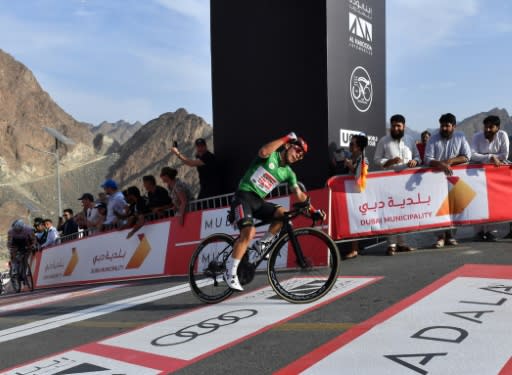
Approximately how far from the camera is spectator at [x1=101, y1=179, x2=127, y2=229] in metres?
9.13

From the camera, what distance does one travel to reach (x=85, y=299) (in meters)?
6.73

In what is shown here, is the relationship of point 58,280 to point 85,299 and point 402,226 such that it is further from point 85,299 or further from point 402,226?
point 402,226

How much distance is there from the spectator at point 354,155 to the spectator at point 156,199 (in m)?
3.27

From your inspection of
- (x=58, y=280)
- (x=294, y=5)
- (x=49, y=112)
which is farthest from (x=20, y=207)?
(x=294, y=5)

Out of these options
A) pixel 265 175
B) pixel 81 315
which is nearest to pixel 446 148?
pixel 265 175

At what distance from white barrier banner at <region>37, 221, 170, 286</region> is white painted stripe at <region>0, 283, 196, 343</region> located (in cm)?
194

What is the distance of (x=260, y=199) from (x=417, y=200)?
320 cm

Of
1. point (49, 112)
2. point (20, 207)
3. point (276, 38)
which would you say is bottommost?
point (20, 207)

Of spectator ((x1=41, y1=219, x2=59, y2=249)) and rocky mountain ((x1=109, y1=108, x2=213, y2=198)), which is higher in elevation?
rocky mountain ((x1=109, y1=108, x2=213, y2=198))

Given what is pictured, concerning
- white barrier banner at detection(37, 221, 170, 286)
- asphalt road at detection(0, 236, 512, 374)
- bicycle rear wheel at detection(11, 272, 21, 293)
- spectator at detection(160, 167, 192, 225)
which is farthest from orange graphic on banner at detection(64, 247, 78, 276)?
spectator at detection(160, 167, 192, 225)

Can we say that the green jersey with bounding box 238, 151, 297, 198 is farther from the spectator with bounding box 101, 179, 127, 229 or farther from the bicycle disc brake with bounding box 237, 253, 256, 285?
→ the spectator with bounding box 101, 179, 127, 229

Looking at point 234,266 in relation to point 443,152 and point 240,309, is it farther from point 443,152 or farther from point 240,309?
point 443,152

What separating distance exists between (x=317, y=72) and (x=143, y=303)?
4.44m

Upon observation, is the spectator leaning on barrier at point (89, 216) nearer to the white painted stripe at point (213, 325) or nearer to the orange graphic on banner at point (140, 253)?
the orange graphic on banner at point (140, 253)
